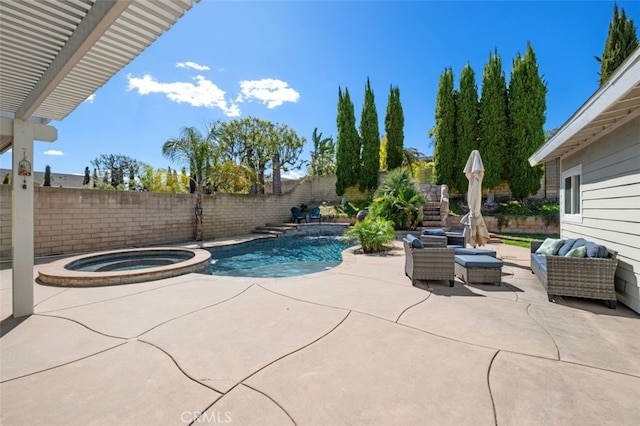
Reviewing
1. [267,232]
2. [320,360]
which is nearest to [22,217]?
[320,360]

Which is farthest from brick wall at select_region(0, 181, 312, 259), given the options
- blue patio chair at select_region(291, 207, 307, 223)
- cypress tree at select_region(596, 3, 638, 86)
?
cypress tree at select_region(596, 3, 638, 86)

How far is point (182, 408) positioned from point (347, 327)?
1.64 m

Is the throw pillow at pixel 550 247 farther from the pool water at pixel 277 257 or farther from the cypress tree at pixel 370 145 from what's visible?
the cypress tree at pixel 370 145

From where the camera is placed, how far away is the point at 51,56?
2.78 metres

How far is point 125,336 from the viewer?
2684 millimetres

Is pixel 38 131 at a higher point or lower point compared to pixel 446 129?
lower

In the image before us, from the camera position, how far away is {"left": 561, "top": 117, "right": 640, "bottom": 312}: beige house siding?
3379 millimetres

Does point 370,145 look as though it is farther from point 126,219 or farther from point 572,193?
point 126,219

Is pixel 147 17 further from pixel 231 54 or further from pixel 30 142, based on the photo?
pixel 231 54

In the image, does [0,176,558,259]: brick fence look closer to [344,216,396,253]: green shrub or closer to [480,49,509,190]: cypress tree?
[480,49,509,190]: cypress tree

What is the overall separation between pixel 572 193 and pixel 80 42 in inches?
323

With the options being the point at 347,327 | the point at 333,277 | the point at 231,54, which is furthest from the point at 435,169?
the point at 347,327

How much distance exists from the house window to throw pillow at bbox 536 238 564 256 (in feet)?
2.33

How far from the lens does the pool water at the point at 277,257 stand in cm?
663
